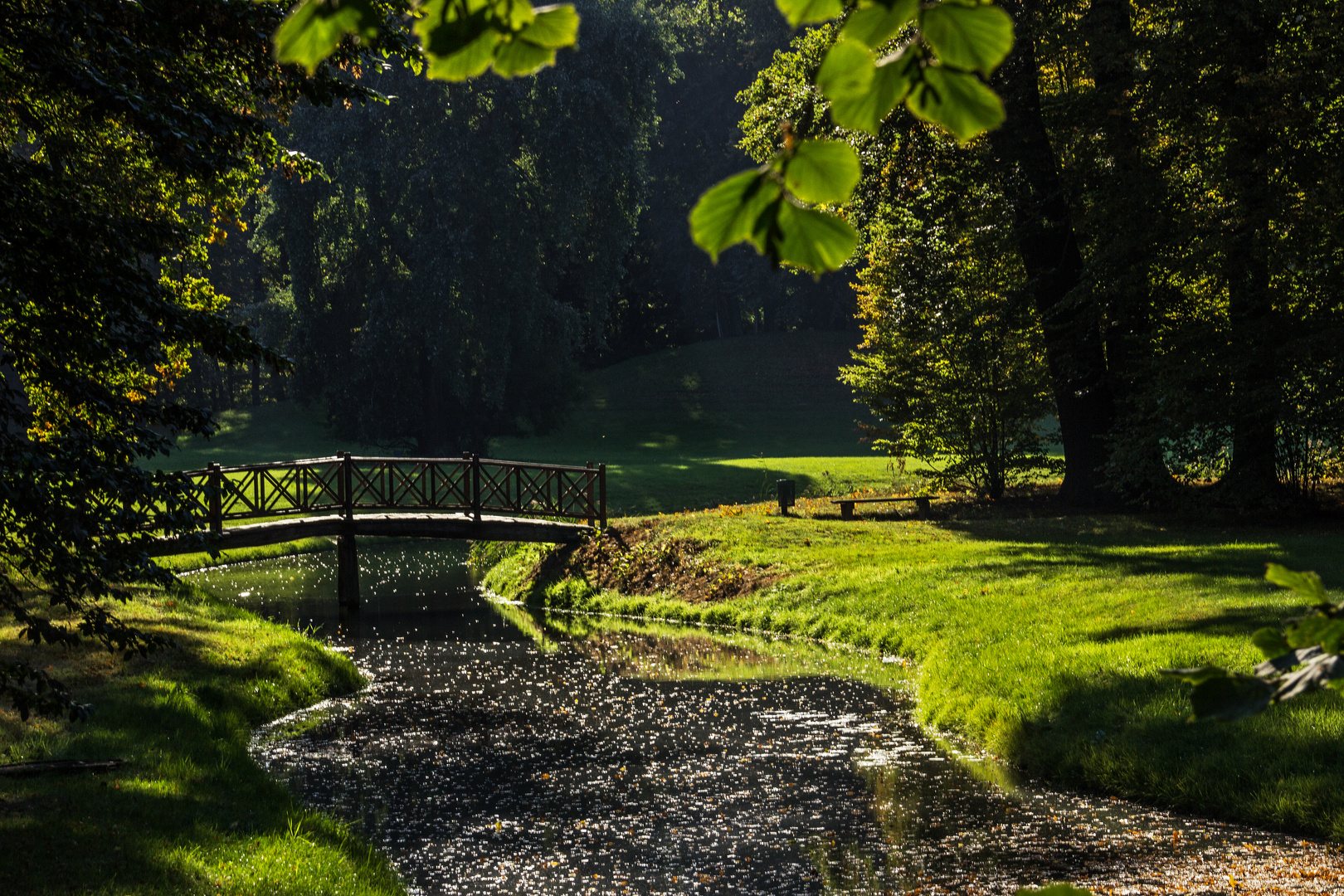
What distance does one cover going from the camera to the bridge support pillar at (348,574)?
2389 centimetres

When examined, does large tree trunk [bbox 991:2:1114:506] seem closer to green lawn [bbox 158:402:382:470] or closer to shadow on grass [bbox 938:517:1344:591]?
shadow on grass [bbox 938:517:1344:591]

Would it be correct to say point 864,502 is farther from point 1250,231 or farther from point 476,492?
point 1250,231

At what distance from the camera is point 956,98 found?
1.40 m

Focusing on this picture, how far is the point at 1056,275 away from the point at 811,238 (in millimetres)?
22962

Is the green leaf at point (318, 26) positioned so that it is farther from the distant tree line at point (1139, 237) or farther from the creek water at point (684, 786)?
the distant tree line at point (1139, 237)

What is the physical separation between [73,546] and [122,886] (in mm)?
2668

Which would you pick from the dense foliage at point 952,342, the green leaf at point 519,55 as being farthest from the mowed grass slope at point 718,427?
the green leaf at point 519,55

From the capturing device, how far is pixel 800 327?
75.6 metres

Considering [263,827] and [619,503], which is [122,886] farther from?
[619,503]

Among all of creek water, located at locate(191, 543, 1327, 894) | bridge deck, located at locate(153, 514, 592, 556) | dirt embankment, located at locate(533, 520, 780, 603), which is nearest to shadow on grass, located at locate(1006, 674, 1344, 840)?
creek water, located at locate(191, 543, 1327, 894)

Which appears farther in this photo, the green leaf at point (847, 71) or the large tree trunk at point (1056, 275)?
the large tree trunk at point (1056, 275)

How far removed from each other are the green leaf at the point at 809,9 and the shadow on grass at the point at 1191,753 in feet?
28.9

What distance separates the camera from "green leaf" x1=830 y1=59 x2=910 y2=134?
55.2 inches

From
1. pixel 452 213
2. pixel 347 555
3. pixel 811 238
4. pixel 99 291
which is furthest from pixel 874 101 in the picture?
pixel 452 213
